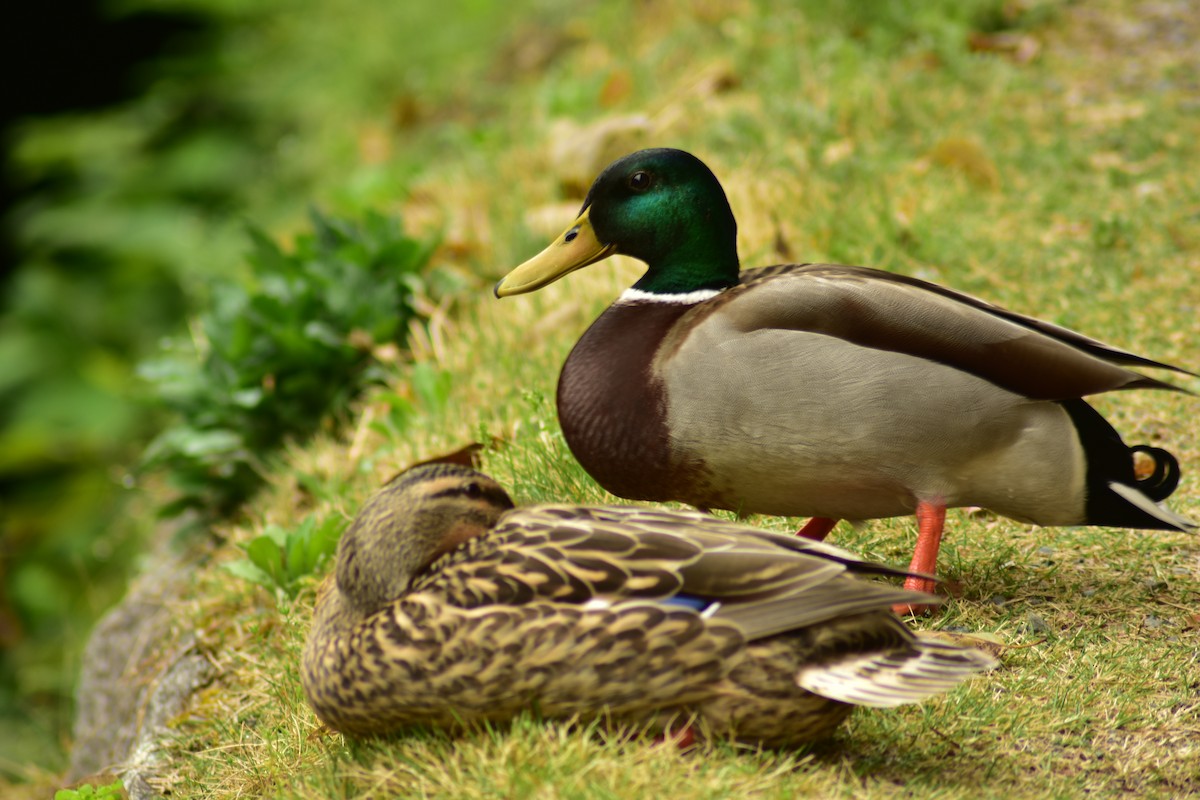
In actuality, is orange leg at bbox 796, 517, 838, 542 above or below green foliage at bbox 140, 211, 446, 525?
above

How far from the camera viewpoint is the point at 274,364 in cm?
489

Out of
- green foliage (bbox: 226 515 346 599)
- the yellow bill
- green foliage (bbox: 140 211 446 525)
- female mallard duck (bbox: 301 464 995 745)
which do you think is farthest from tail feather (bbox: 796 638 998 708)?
green foliage (bbox: 140 211 446 525)

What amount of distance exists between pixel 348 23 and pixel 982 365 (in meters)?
8.24

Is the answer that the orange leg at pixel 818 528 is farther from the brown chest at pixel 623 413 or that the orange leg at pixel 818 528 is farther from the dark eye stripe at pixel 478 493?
the dark eye stripe at pixel 478 493

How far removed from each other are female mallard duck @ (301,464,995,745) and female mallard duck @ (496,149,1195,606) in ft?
1.78

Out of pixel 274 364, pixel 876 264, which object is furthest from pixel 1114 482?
pixel 274 364

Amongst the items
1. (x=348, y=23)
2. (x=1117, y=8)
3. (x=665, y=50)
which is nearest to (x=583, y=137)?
(x=665, y=50)

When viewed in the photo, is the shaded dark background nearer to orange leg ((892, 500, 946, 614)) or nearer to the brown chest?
the brown chest

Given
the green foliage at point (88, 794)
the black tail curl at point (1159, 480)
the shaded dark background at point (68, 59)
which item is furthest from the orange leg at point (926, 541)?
the shaded dark background at point (68, 59)

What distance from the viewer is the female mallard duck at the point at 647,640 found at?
2.25m

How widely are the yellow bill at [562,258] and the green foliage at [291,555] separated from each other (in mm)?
910

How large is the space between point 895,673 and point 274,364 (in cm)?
323

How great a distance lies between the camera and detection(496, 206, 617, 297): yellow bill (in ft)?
11.2

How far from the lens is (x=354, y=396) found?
5.12 m
